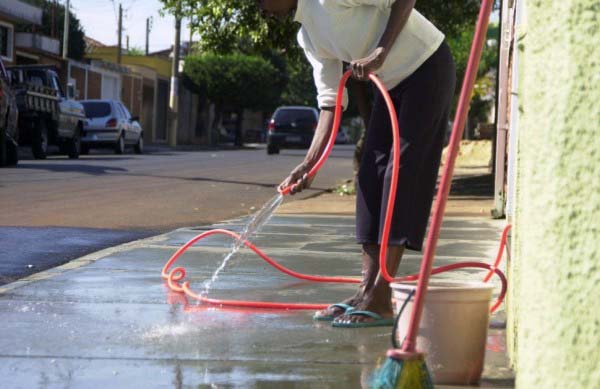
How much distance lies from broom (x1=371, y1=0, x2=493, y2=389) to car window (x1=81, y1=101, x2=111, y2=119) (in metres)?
31.6

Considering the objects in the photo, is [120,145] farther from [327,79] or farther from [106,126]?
[327,79]

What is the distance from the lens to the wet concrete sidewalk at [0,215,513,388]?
3.81 m

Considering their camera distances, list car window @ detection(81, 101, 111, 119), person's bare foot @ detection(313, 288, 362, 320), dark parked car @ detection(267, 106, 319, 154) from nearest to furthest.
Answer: person's bare foot @ detection(313, 288, 362, 320) → car window @ detection(81, 101, 111, 119) → dark parked car @ detection(267, 106, 319, 154)

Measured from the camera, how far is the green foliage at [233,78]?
62219 mm

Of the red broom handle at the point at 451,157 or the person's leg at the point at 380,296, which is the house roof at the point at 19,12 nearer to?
the person's leg at the point at 380,296

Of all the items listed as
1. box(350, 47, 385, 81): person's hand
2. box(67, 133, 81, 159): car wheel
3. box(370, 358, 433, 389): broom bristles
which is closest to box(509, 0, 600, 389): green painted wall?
box(370, 358, 433, 389): broom bristles

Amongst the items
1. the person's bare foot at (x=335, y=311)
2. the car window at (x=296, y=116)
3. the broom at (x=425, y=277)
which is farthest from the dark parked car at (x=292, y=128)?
the broom at (x=425, y=277)

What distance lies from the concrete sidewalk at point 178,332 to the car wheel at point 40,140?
19.1 metres

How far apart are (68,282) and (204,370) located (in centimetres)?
237

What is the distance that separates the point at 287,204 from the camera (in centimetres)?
1458

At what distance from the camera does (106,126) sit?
33219mm

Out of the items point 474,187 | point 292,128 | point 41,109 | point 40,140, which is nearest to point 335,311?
point 474,187

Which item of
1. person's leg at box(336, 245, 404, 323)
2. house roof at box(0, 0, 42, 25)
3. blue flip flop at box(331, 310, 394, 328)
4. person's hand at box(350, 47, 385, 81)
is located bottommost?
blue flip flop at box(331, 310, 394, 328)

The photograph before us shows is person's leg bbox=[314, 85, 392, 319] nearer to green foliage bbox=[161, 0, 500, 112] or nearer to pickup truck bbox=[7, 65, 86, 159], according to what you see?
green foliage bbox=[161, 0, 500, 112]
